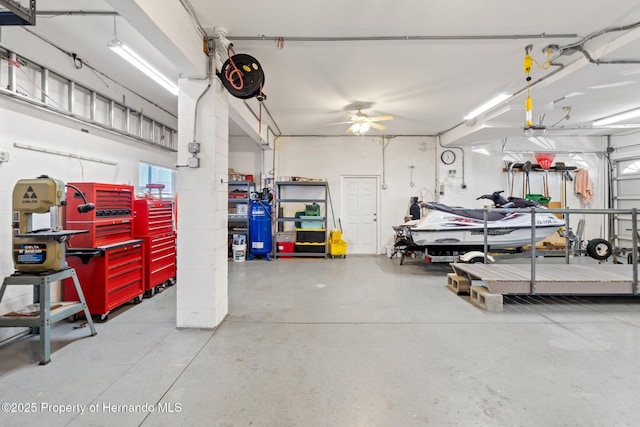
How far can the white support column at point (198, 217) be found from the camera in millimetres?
2988

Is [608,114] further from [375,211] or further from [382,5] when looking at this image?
[382,5]

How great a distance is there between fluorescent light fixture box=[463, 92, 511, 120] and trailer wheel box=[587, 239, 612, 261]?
3529 millimetres

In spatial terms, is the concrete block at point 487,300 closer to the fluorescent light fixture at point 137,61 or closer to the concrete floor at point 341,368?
the concrete floor at point 341,368

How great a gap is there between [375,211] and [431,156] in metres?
2.07

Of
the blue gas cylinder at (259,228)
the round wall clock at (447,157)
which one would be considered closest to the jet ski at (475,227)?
the round wall clock at (447,157)

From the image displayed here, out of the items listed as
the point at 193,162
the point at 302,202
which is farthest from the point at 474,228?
the point at 193,162

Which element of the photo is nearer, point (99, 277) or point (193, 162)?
point (193, 162)

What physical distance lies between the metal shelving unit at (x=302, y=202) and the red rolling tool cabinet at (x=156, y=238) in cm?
279

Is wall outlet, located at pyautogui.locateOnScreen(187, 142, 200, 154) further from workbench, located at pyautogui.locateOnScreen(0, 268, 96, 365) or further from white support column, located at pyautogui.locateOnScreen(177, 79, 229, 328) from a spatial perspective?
workbench, located at pyautogui.locateOnScreen(0, 268, 96, 365)

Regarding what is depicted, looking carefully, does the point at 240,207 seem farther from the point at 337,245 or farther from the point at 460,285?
the point at 460,285

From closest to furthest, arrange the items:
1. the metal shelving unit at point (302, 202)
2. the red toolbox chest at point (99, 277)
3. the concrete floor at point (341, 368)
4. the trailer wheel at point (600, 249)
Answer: the concrete floor at point (341, 368) < the red toolbox chest at point (99, 277) < the trailer wheel at point (600, 249) < the metal shelving unit at point (302, 202)

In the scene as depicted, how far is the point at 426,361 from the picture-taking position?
7.73 ft

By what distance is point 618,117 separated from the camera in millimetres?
5777

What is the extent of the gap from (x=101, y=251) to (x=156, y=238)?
96 centimetres
